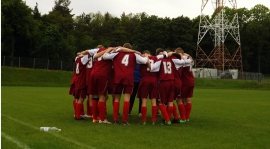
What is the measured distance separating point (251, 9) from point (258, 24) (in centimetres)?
922

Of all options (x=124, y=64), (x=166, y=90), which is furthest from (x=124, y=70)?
(x=166, y=90)

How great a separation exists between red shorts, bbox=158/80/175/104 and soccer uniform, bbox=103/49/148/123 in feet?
2.94

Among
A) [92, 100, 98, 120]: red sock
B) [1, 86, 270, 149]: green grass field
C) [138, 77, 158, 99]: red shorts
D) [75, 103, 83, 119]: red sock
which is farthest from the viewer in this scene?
[75, 103, 83, 119]: red sock

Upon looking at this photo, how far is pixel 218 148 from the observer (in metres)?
6.99

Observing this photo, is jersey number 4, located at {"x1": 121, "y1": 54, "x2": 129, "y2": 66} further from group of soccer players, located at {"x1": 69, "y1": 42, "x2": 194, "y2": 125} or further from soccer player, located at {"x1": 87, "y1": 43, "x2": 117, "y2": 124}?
soccer player, located at {"x1": 87, "y1": 43, "x2": 117, "y2": 124}

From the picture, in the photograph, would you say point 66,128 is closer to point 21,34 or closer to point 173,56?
point 173,56

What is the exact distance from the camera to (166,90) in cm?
1041

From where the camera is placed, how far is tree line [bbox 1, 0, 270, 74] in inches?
2272

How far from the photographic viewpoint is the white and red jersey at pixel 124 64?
990 centimetres

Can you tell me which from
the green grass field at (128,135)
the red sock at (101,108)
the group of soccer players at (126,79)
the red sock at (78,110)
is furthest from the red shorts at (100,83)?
the red sock at (78,110)

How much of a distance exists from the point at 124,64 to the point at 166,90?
4.68 feet

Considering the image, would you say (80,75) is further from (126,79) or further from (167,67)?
(167,67)

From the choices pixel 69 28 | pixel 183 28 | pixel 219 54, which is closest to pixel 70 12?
pixel 69 28

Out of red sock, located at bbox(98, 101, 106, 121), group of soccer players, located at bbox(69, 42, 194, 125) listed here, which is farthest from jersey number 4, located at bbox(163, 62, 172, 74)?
red sock, located at bbox(98, 101, 106, 121)
